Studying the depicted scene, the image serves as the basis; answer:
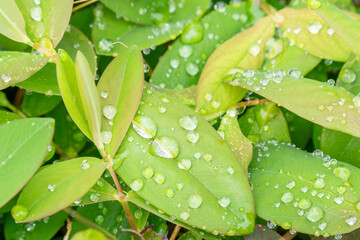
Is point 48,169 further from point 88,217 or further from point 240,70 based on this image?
point 240,70

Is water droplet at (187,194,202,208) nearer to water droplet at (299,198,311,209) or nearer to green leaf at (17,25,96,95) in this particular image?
water droplet at (299,198,311,209)

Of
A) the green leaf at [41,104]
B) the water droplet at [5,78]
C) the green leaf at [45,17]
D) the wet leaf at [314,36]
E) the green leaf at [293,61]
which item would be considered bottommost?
the green leaf at [41,104]

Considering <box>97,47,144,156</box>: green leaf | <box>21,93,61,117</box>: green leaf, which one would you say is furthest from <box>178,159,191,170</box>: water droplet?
<box>21,93,61,117</box>: green leaf

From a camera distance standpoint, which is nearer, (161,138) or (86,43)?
(161,138)

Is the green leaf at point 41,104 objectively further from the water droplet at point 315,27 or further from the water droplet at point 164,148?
the water droplet at point 315,27

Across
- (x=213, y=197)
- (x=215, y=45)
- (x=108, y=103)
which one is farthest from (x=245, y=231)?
(x=215, y=45)

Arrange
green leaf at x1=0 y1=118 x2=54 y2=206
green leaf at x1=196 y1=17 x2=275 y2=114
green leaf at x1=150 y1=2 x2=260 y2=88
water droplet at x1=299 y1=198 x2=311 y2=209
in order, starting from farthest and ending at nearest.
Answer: green leaf at x1=150 y1=2 x2=260 y2=88 < green leaf at x1=196 y1=17 x2=275 y2=114 < water droplet at x1=299 y1=198 x2=311 y2=209 < green leaf at x1=0 y1=118 x2=54 y2=206

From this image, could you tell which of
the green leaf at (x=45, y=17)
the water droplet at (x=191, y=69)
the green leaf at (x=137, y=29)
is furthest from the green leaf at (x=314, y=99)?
the green leaf at (x=45, y=17)
